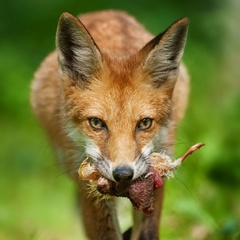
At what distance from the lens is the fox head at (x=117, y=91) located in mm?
6289

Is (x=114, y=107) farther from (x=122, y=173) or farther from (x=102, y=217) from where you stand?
(x=102, y=217)

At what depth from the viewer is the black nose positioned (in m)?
5.87

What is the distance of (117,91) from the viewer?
6555mm

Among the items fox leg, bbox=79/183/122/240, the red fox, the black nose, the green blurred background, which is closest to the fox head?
the red fox

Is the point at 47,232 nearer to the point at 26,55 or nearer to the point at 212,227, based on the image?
the point at 212,227

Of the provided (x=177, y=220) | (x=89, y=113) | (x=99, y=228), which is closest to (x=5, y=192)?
(x=177, y=220)

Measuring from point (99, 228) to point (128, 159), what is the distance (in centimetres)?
130

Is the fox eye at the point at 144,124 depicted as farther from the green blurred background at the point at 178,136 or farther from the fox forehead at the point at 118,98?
the green blurred background at the point at 178,136

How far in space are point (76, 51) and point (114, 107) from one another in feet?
2.14

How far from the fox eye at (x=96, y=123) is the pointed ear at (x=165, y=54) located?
2.02 ft

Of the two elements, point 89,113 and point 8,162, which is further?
point 8,162

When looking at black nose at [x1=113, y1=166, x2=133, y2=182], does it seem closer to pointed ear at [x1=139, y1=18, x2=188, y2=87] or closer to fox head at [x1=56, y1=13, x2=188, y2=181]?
fox head at [x1=56, y1=13, x2=188, y2=181]

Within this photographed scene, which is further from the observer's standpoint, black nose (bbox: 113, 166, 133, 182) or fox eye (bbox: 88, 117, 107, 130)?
fox eye (bbox: 88, 117, 107, 130)

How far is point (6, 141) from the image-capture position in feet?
40.9
